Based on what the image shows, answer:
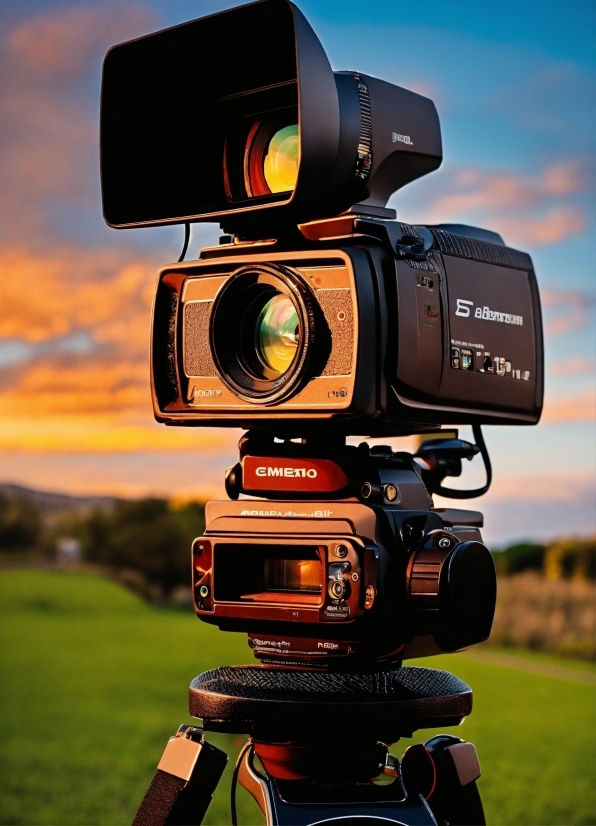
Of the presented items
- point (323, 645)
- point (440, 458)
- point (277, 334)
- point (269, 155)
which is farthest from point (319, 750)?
point (269, 155)

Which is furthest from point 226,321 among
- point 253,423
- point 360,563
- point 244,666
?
point 244,666

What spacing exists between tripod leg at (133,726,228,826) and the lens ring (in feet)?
1.97

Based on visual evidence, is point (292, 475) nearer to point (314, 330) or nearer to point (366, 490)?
point (366, 490)

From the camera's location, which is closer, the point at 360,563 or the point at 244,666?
the point at 360,563

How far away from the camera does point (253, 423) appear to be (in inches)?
66.9

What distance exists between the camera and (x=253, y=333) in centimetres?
170

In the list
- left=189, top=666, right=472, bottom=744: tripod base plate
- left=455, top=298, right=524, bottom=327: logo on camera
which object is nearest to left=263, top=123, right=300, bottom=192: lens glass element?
left=455, top=298, right=524, bottom=327: logo on camera

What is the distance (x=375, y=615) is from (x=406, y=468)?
0.98ft

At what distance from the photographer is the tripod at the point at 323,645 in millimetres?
1590

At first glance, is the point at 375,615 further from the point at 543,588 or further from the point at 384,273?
the point at 543,588

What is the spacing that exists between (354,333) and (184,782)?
2.66 feet

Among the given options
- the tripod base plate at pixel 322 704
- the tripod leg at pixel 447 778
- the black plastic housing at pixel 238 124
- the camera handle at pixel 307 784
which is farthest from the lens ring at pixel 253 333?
the tripod leg at pixel 447 778

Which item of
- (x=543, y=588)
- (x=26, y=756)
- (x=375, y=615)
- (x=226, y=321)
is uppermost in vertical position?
(x=226, y=321)

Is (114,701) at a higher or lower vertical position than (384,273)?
lower
